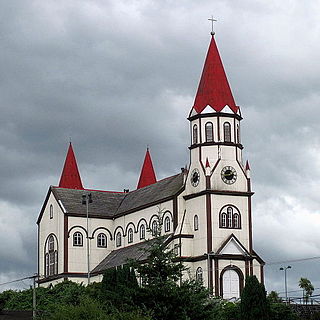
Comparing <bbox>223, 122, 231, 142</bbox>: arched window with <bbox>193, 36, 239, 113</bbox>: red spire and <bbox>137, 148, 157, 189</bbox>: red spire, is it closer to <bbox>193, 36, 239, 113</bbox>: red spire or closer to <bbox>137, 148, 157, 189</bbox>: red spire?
<bbox>193, 36, 239, 113</bbox>: red spire

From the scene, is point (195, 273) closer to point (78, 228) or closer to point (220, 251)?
point (220, 251)

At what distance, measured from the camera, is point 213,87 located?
102188 mm

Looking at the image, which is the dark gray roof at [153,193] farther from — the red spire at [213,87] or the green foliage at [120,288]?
the green foliage at [120,288]

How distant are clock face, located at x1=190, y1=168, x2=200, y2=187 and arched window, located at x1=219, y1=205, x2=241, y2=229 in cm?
395

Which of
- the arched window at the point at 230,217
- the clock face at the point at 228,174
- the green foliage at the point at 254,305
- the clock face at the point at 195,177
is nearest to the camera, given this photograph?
the green foliage at the point at 254,305

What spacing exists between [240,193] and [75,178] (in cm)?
3611

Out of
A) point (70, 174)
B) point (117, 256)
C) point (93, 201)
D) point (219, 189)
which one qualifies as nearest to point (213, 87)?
point (219, 189)

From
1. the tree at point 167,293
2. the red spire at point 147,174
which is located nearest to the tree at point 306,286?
the red spire at point 147,174

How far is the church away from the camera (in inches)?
3851

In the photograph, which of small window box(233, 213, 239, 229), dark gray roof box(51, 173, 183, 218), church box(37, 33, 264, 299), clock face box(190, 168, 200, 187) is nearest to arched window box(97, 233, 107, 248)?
church box(37, 33, 264, 299)

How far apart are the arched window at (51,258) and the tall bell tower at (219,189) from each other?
21287 millimetres

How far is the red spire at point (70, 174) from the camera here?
129m

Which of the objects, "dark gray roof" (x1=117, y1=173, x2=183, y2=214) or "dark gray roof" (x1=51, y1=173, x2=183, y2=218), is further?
"dark gray roof" (x1=51, y1=173, x2=183, y2=218)

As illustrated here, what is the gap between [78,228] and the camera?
4520 inches
